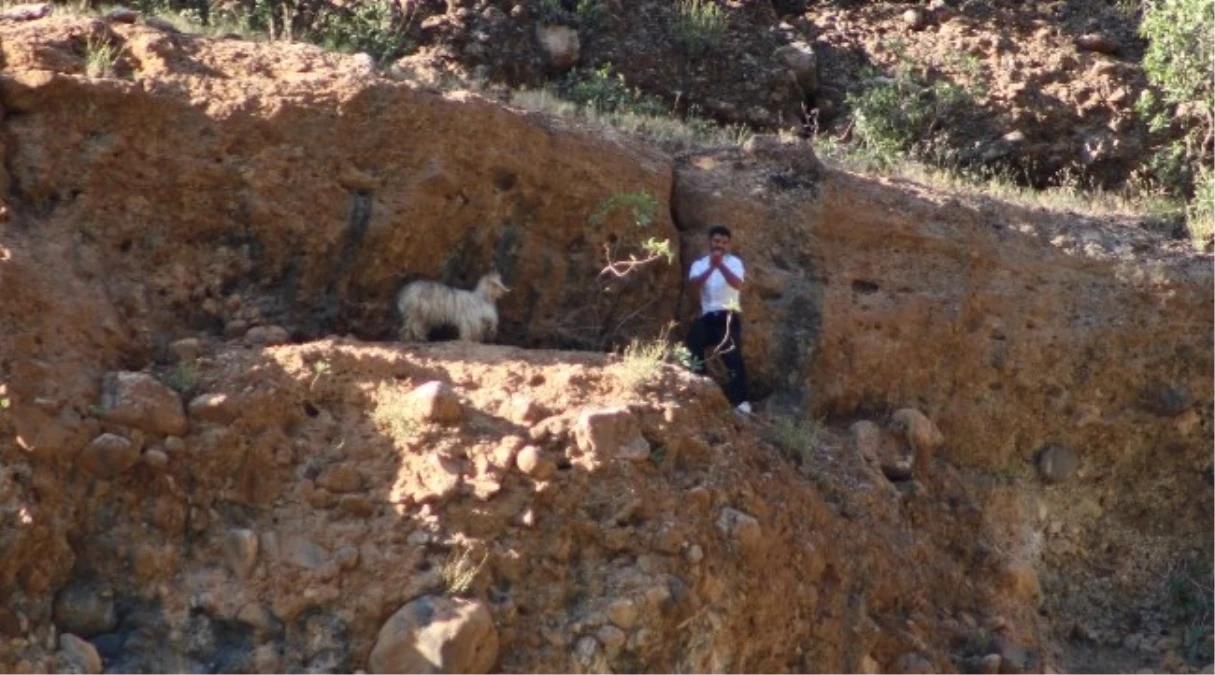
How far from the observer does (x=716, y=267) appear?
11.0m

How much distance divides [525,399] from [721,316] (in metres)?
2.04

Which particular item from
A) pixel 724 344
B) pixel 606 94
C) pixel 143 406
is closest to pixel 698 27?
pixel 606 94

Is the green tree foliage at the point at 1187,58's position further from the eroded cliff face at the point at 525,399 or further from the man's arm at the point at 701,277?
the man's arm at the point at 701,277

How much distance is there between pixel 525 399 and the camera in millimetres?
9258

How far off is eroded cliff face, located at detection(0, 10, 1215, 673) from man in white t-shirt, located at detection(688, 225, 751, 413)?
1.08 feet

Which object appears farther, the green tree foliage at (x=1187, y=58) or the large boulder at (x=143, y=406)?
the green tree foliage at (x=1187, y=58)

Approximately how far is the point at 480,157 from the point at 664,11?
577 cm

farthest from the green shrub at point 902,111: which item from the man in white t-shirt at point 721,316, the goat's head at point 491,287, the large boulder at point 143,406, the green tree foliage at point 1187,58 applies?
the large boulder at point 143,406

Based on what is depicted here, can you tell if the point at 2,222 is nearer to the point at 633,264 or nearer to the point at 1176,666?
the point at 633,264

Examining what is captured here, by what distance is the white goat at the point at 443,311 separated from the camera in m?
10.4

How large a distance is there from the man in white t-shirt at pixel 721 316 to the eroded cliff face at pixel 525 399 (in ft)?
1.08

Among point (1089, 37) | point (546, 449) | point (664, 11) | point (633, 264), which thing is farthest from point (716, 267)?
point (1089, 37)

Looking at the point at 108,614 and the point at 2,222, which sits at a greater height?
the point at 2,222

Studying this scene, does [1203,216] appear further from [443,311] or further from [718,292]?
[443,311]
